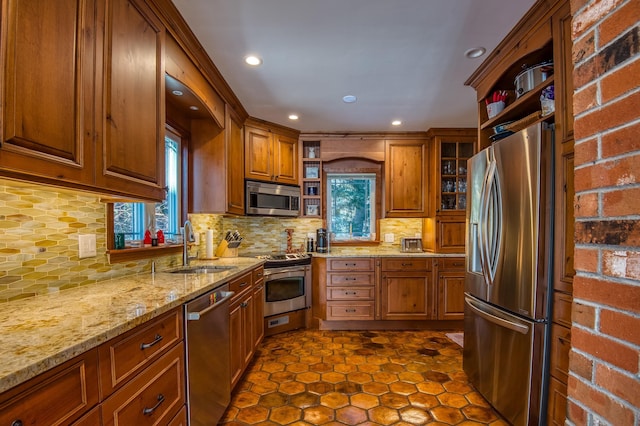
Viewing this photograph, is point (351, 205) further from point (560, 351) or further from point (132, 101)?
point (132, 101)

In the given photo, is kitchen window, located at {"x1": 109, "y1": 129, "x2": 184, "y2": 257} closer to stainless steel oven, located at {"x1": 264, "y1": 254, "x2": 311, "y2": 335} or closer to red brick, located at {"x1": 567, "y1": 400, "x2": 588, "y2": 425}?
stainless steel oven, located at {"x1": 264, "y1": 254, "x2": 311, "y2": 335}

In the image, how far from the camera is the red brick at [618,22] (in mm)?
625

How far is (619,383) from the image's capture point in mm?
641

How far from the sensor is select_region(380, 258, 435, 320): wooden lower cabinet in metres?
3.43

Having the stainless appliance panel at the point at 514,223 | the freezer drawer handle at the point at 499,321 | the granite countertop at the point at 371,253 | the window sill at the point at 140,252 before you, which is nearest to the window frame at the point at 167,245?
the window sill at the point at 140,252

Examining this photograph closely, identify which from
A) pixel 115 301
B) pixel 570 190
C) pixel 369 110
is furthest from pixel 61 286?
pixel 369 110

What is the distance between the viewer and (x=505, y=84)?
2168 millimetres

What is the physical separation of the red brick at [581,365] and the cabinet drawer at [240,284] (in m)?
1.71

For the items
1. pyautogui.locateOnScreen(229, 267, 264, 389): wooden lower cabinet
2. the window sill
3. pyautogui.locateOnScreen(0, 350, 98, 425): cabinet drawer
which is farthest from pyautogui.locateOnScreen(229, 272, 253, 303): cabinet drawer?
pyautogui.locateOnScreen(0, 350, 98, 425): cabinet drawer

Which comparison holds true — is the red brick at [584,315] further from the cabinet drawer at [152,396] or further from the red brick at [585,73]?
the cabinet drawer at [152,396]

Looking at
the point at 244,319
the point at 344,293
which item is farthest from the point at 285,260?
the point at 244,319

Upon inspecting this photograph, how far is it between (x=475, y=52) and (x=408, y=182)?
74.3 inches

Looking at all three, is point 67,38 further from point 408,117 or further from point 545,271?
point 408,117

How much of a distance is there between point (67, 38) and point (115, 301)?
3.24 ft
